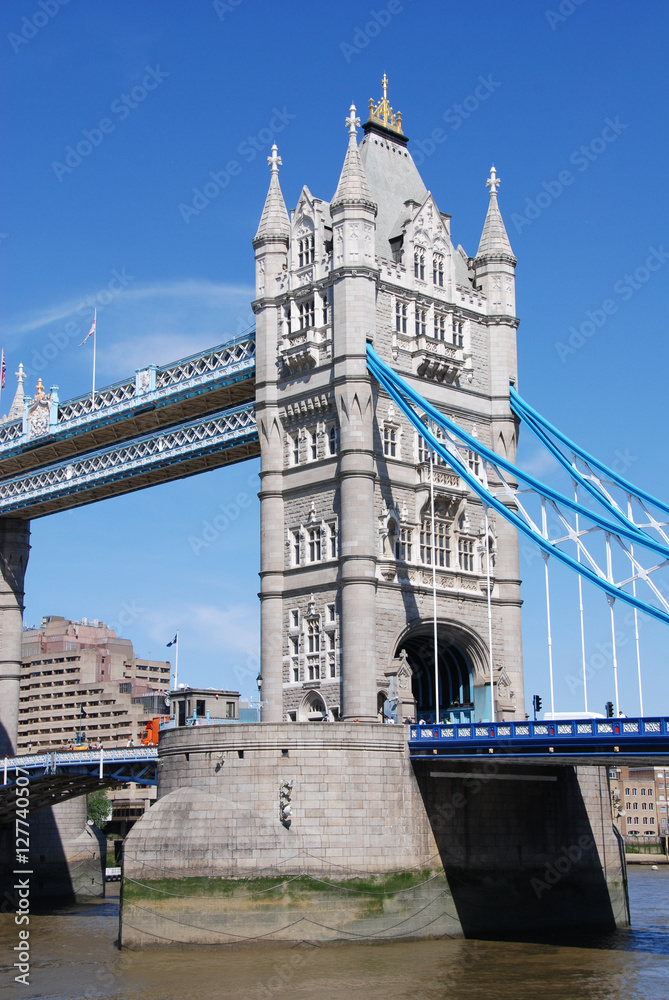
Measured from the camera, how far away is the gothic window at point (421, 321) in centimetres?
6103

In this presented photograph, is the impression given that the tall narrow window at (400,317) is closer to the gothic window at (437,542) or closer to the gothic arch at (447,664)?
the gothic window at (437,542)

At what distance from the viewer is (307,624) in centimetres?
5744

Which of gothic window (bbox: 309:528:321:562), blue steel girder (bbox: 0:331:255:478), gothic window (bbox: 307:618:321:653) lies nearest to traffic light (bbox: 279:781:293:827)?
gothic window (bbox: 307:618:321:653)

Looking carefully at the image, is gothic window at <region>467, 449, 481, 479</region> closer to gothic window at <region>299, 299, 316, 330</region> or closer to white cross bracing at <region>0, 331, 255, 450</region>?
gothic window at <region>299, 299, 316, 330</region>

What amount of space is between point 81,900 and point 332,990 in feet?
144

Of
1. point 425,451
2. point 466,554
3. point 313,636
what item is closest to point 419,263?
point 425,451

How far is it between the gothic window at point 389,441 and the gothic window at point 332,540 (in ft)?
13.6

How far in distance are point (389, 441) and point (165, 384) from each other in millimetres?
16624

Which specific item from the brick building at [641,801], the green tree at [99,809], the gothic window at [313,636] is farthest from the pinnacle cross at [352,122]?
the brick building at [641,801]

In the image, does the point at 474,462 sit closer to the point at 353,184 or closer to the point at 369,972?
the point at 353,184

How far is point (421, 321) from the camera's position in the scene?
A: 6119 centimetres

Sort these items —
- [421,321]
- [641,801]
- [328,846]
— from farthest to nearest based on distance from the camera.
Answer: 1. [641,801]
2. [421,321]
3. [328,846]

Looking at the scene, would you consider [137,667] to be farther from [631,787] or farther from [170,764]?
[170,764]

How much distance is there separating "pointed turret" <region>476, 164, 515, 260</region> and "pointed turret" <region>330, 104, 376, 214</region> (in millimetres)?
7941
